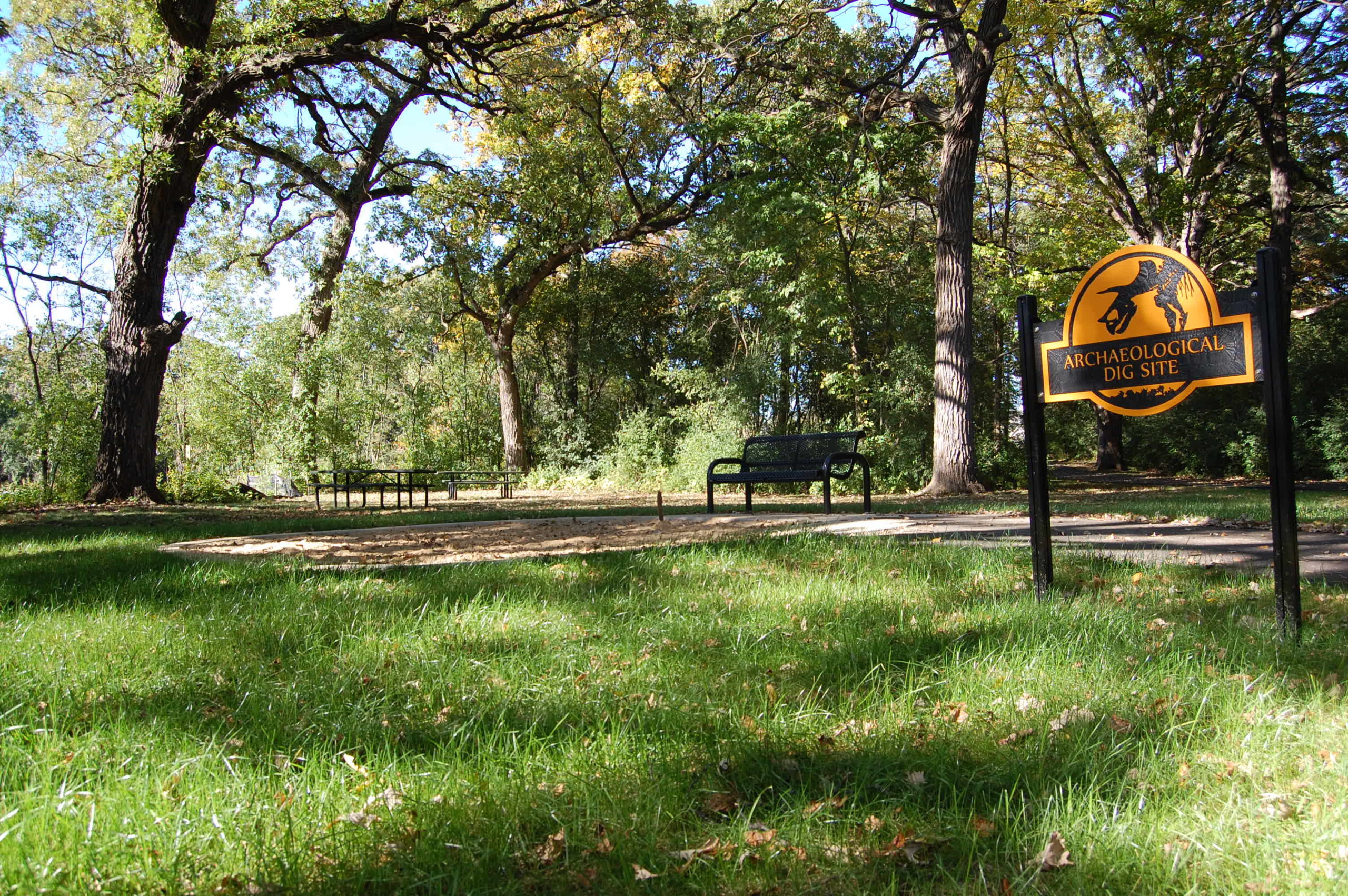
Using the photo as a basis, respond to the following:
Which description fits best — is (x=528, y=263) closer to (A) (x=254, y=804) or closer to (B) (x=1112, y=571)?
(B) (x=1112, y=571)

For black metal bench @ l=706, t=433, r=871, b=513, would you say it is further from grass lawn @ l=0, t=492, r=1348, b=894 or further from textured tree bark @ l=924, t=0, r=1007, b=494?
grass lawn @ l=0, t=492, r=1348, b=894

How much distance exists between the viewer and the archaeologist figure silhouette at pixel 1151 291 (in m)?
3.29

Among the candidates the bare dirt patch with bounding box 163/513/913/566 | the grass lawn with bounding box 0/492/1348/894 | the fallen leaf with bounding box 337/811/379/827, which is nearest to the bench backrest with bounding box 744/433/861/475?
the bare dirt patch with bounding box 163/513/913/566

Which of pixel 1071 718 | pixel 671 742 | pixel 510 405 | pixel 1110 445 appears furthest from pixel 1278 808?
pixel 1110 445

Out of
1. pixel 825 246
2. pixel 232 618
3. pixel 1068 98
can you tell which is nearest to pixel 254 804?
pixel 232 618

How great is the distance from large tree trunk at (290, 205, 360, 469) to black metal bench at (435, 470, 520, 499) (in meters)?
2.57

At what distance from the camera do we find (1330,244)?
61.3 ft

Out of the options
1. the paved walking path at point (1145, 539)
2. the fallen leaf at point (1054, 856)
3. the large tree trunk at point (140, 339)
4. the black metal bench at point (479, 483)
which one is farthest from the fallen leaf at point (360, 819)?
the black metal bench at point (479, 483)

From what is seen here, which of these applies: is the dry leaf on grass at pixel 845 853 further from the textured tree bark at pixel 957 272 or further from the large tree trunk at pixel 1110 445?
the large tree trunk at pixel 1110 445

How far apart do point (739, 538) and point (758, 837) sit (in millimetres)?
4376

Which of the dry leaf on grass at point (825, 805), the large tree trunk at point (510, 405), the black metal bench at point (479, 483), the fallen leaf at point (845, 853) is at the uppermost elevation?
the large tree trunk at point (510, 405)

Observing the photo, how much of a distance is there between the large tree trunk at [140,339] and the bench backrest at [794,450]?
7991mm

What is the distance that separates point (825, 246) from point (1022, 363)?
499 inches

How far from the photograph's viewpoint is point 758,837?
1772 millimetres
